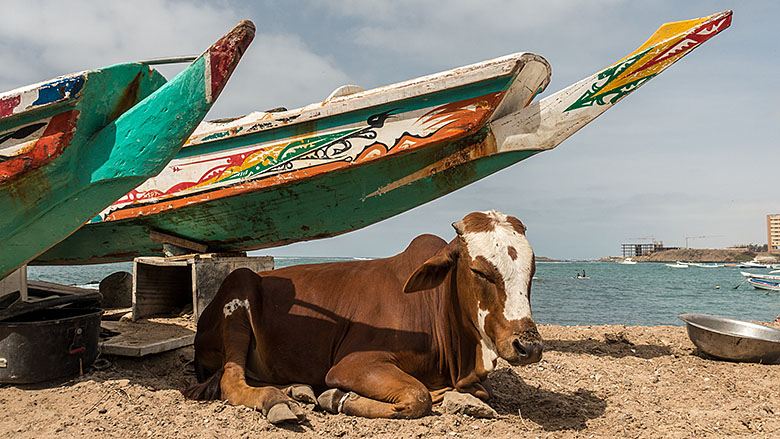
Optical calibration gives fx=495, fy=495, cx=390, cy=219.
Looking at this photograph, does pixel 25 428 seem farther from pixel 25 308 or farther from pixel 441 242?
pixel 441 242

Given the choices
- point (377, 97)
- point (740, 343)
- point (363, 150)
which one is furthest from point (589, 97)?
point (740, 343)

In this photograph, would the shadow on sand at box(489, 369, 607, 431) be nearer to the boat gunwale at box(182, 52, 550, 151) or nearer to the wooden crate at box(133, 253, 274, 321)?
the boat gunwale at box(182, 52, 550, 151)

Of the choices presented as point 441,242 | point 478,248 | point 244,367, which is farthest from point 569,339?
point 244,367

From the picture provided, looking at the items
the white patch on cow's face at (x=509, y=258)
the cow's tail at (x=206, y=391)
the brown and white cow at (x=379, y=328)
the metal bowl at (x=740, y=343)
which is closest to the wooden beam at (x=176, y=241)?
the brown and white cow at (x=379, y=328)

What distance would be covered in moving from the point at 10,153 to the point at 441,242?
114 inches

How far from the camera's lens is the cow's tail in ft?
10.6

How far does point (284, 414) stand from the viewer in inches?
106

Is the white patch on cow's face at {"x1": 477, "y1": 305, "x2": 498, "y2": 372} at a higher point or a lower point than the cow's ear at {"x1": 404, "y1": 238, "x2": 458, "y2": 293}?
lower

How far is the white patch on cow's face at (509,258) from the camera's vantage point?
2643 mm

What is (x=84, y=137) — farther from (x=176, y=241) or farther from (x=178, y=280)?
(x=178, y=280)

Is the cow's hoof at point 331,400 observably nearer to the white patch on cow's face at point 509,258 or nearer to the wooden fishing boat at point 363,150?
the white patch on cow's face at point 509,258

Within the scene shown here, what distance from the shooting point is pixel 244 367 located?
3412 millimetres

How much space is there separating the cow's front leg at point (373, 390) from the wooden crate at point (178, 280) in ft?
8.77

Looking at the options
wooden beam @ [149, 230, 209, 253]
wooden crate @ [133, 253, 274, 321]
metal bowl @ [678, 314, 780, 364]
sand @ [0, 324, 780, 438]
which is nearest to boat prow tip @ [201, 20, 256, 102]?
sand @ [0, 324, 780, 438]
